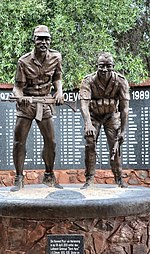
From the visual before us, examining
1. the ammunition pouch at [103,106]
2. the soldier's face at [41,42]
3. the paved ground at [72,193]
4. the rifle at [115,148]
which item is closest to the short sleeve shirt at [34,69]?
the soldier's face at [41,42]

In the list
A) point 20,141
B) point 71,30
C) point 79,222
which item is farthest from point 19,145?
point 71,30

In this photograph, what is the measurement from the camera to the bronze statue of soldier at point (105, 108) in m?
5.30

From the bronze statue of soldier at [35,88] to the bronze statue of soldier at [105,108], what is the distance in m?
0.36

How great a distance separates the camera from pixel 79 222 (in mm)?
4438

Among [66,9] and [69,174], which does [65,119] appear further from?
[66,9]

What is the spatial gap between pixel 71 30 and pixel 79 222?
11.7ft

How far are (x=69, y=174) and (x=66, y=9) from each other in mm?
2542

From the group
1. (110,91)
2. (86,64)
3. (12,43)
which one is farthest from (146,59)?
(110,91)

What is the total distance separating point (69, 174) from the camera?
7.25 metres

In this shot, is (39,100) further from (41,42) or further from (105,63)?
(105,63)

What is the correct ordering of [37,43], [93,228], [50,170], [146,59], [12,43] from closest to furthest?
[93,228], [37,43], [50,170], [12,43], [146,59]

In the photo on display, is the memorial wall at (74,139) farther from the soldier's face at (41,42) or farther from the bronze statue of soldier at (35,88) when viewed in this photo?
the soldier's face at (41,42)

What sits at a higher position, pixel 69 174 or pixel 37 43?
pixel 37 43

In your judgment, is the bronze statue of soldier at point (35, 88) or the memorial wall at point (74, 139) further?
the memorial wall at point (74, 139)
